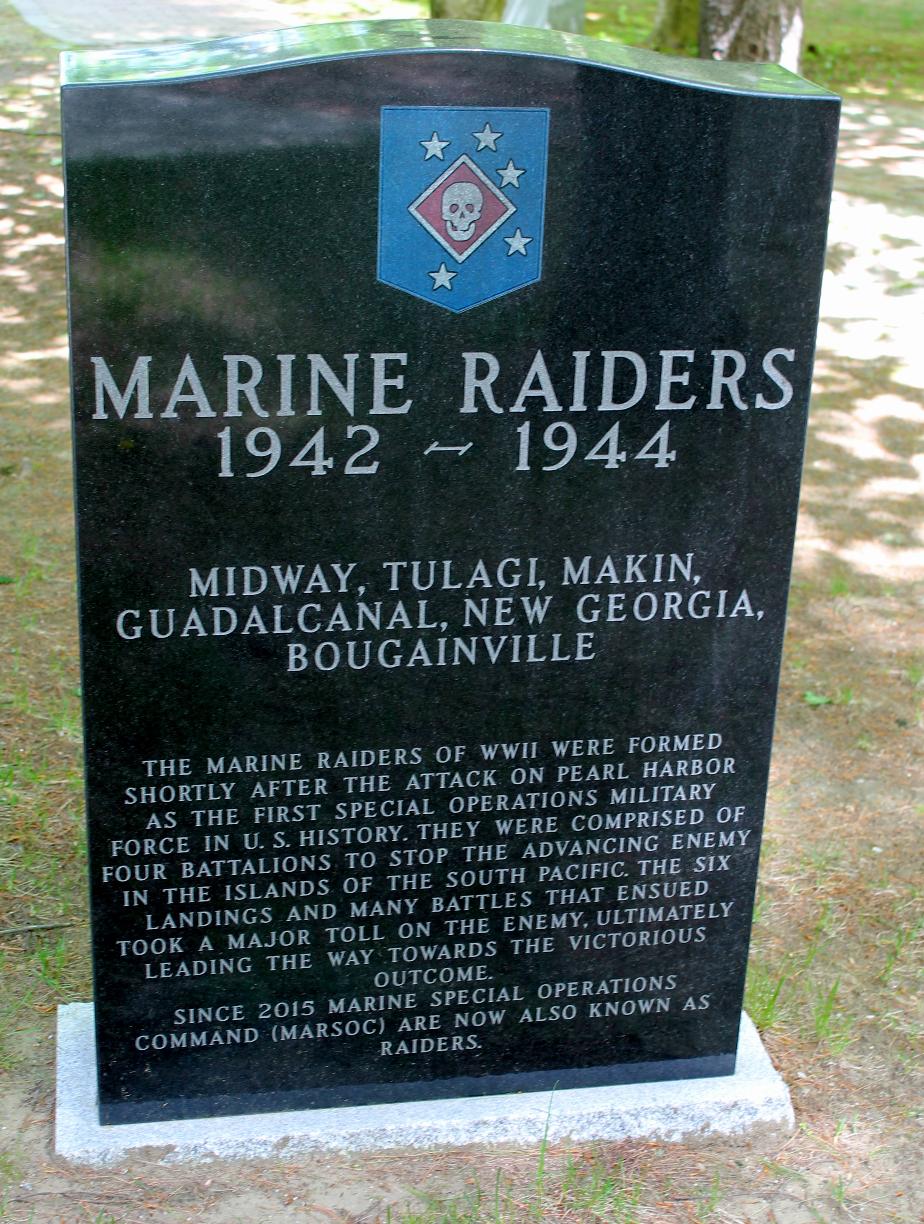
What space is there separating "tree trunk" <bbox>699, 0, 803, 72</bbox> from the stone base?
743 cm

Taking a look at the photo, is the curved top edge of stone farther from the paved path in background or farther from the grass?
the grass

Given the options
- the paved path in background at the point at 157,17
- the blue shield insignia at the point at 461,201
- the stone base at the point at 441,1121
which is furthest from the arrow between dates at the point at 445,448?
the paved path in background at the point at 157,17

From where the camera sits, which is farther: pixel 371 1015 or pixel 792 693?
pixel 792 693

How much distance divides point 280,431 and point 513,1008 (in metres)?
1.39

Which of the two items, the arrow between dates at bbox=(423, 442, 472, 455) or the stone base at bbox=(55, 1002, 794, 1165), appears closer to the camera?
the arrow between dates at bbox=(423, 442, 472, 455)

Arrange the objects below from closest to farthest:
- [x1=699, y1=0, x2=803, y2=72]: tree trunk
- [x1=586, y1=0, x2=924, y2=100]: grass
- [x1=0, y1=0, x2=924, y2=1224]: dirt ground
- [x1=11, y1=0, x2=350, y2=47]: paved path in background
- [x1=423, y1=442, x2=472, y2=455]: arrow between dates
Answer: [x1=423, y1=442, x2=472, y2=455]: arrow between dates → [x1=0, y1=0, x2=924, y2=1224]: dirt ground → [x1=699, y1=0, x2=803, y2=72]: tree trunk → [x1=11, y1=0, x2=350, y2=47]: paved path in background → [x1=586, y1=0, x2=924, y2=100]: grass

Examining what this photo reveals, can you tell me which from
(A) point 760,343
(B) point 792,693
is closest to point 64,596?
(B) point 792,693

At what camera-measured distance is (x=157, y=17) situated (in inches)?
582

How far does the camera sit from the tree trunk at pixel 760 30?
9.26 metres

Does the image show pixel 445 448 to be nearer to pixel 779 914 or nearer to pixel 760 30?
pixel 779 914

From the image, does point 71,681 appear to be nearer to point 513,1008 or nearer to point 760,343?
point 513,1008

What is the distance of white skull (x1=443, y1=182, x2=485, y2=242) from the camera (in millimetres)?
2736

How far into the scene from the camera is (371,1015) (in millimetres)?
3258

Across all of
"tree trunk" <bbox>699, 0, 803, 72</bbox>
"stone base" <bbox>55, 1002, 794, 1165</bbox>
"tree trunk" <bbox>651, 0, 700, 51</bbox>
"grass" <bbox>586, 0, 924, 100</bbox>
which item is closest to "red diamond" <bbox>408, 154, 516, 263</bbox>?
"stone base" <bbox>55, 1002, 794, 1165</bbox>
